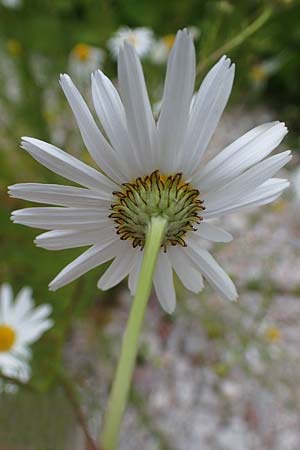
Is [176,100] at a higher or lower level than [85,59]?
lower

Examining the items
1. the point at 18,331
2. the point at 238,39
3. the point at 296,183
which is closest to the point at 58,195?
the point at 238,39

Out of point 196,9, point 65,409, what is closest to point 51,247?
point 65,409

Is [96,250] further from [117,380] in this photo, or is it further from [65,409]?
[65,409]

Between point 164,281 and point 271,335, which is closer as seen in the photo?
point 164,281

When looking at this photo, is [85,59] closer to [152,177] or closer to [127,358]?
[152,177]

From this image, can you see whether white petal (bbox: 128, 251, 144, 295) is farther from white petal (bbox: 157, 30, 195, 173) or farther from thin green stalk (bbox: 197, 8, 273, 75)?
thin green stalk (bbox: 197, 8, 273, 75)

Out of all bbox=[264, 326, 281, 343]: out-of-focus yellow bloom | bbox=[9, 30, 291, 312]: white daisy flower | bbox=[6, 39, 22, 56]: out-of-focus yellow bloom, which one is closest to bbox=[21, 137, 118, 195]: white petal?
bbox=[9, 30, 291, 312]: white daisy flower

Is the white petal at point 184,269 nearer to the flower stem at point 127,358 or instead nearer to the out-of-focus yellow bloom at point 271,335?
the flower stem at point 127,358
